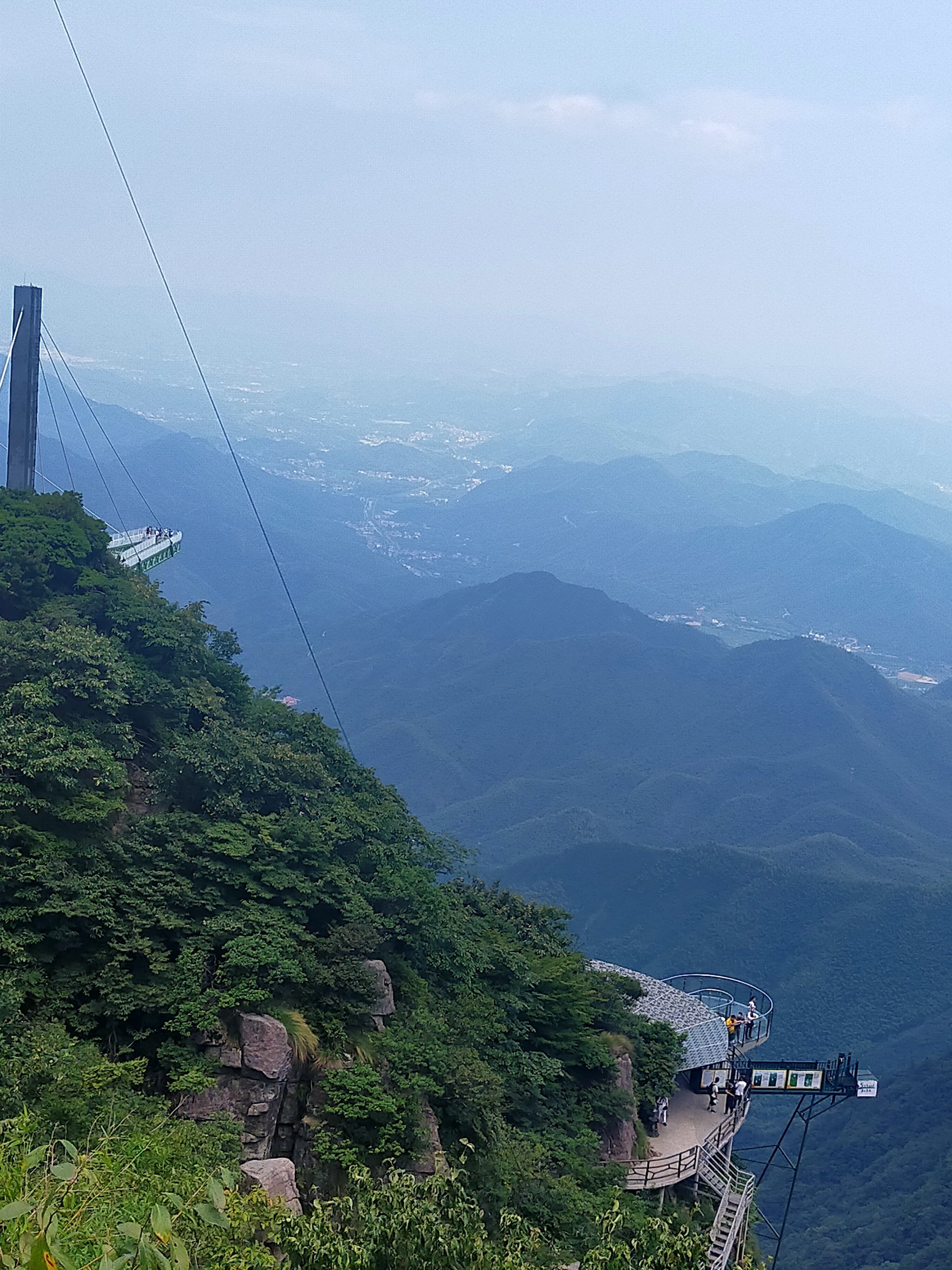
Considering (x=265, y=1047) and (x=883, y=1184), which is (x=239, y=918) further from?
(x=883, y=1184)

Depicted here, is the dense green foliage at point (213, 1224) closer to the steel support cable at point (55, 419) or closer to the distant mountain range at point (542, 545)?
the steel support cable at point (55, 419)

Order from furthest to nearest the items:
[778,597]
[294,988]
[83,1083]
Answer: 1. [778,597]
2. [294,988]
3. [83,1083]

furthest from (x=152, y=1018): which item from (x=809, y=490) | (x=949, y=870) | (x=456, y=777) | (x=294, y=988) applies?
(x=809, y=490)

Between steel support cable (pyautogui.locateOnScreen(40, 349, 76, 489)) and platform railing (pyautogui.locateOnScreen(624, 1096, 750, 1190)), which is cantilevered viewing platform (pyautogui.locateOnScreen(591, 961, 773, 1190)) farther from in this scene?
steel support cable (pyautogui.locateOnScreen(40, 349, 76, 489))

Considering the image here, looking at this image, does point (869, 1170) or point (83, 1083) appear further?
point (869, 1170)

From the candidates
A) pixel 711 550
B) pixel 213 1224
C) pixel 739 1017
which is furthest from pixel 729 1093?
pixel 711 550

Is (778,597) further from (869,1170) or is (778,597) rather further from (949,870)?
(869,1170)

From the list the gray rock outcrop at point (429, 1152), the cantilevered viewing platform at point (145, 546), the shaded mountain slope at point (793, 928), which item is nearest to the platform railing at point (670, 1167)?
the gray rock outcrop at point (429, 1152)
